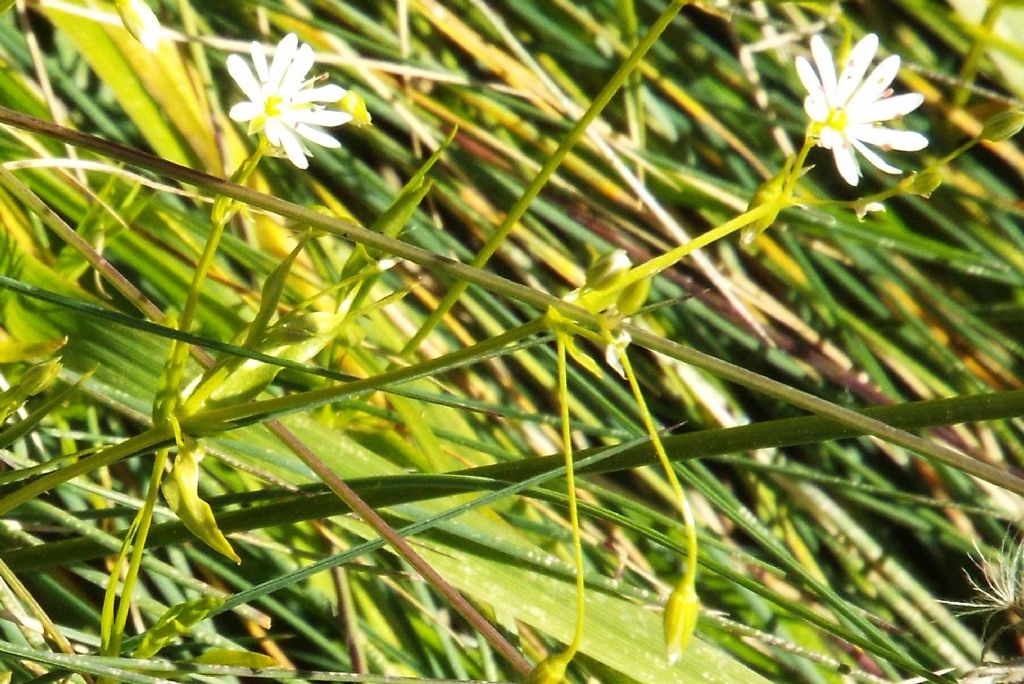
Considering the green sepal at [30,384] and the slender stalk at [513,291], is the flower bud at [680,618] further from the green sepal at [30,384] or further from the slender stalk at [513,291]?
the green sepal at [30,384]

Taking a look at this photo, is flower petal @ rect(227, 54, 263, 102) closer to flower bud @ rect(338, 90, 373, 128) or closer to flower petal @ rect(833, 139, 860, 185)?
flower bud @ rect(338, 90, 373, 128)

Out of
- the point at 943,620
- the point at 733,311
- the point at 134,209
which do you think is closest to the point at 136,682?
the point at 134,209

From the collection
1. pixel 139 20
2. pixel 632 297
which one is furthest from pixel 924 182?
pixel 139 20

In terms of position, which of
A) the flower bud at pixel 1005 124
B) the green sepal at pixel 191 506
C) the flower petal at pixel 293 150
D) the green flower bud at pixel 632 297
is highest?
the flower bud at pixel 1005 124

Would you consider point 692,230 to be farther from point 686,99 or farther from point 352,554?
point 352,554

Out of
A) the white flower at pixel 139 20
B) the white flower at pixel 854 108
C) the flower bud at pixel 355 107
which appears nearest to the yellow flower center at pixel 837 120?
the white flower at pixel 854 108

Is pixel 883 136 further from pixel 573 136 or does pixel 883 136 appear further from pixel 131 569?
pixel 131 569

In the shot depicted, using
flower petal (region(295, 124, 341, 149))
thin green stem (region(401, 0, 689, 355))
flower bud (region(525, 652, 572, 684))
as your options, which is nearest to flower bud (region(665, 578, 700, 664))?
flower bud (region(525, 652, 572, 684))
